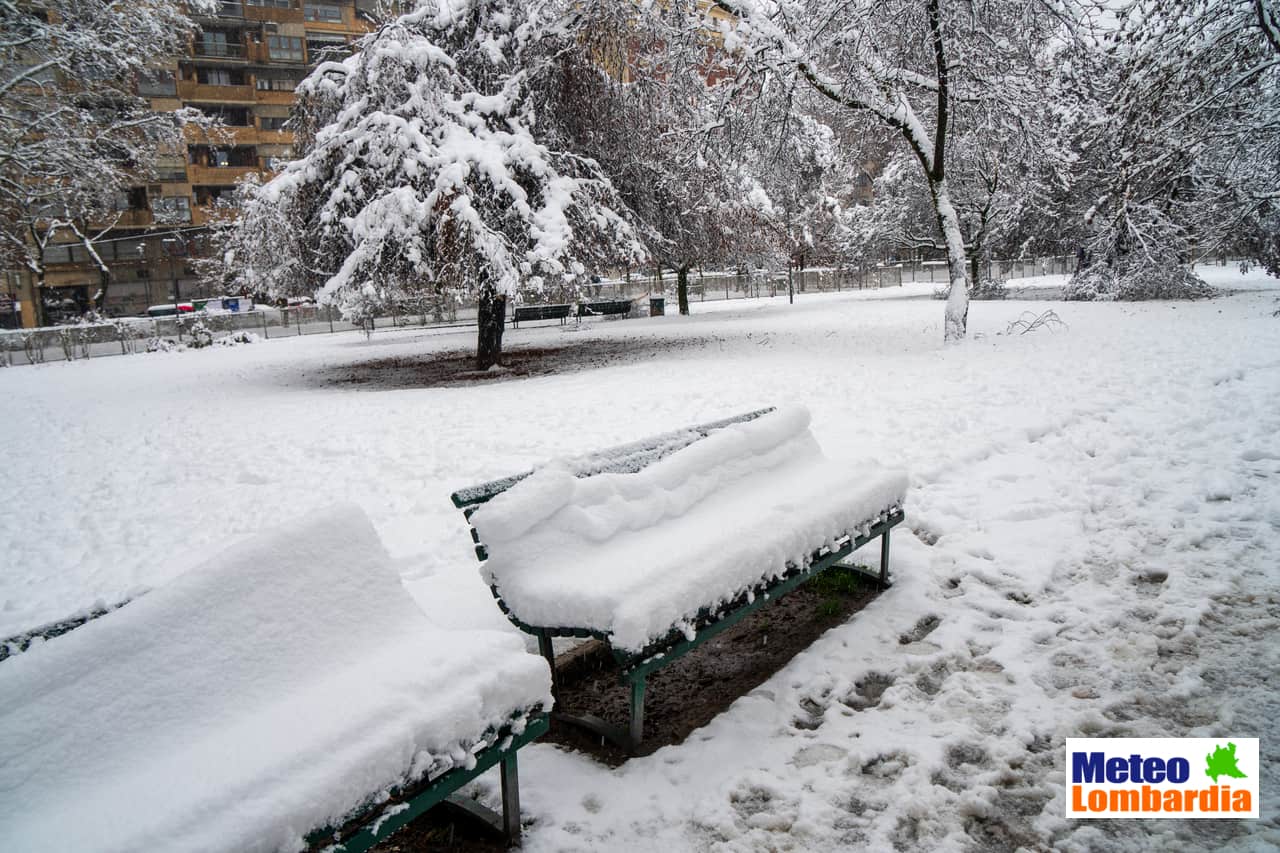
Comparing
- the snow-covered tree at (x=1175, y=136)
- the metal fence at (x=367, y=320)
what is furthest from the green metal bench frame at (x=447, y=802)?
the metal fence at (x=367, y=320)

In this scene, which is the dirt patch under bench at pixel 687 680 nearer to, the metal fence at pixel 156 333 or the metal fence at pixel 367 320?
the metal fence at pixel 367 320

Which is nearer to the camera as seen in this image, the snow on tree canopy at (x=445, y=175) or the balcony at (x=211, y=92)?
the snow on tree canopy at (x=445, y=175)

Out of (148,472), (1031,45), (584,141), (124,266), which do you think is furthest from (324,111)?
(124,266)

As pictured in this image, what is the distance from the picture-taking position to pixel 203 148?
5266 centimetres

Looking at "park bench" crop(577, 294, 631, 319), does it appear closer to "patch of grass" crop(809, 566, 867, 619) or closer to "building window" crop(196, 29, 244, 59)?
"patch of grass" crop(809, 566, 867, 619)

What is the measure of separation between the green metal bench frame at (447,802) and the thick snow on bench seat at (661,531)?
0.46 m

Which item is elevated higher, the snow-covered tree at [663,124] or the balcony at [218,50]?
the balcony at [218,50]

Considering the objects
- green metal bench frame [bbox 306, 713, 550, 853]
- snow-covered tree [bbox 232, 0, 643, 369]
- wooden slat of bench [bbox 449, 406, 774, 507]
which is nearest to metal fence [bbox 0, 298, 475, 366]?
snow-covered tree [bbox 232, 0, 643, 369]

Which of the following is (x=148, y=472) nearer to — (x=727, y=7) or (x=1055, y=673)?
(x=1055, y=673)

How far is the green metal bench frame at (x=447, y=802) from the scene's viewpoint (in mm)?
1762

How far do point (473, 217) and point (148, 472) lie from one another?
644 cm

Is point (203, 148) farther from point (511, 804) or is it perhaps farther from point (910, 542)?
point (511, 804)

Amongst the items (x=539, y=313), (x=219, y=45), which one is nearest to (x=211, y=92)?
(x=219, y=45)

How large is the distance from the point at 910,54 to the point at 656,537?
1326 centimetres
